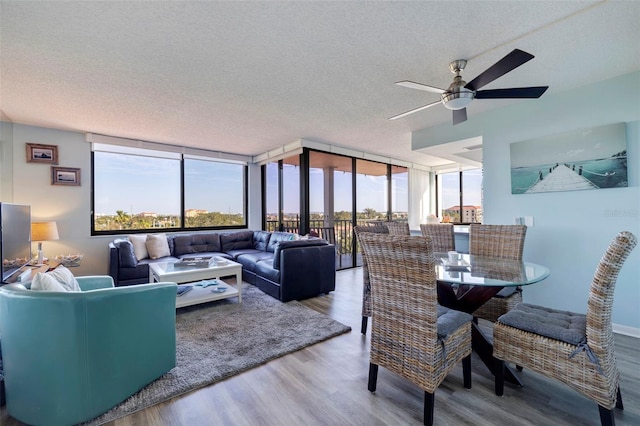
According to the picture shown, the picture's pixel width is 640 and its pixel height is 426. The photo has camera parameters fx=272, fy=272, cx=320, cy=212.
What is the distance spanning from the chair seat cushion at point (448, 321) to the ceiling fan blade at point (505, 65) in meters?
1.62

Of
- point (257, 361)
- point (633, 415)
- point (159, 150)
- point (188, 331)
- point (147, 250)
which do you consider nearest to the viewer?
point (633, 415)

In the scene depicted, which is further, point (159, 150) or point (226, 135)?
point (159, 150)

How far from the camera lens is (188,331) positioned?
8.62ft

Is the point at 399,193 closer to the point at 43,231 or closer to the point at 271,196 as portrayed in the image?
the point at 271,196

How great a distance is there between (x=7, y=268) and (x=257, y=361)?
2212mm

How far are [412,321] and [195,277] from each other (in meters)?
2.60

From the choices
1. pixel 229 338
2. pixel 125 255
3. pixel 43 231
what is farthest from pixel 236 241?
pixel 229 338

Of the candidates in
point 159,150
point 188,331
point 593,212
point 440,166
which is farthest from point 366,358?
point 440,166

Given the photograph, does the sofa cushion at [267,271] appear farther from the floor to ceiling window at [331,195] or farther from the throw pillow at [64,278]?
the throw pillow at [64,278]

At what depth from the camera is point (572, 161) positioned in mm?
2811

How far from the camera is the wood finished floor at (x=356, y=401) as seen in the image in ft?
4.97

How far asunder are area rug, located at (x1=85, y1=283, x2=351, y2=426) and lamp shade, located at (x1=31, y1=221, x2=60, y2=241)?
2.25m

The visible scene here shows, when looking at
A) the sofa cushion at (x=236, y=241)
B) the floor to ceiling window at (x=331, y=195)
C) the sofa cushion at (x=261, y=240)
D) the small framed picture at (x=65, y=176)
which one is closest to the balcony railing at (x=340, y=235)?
the floor to ceiling window at (x=331, y=195)

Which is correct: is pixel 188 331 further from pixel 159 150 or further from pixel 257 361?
pixel 159 150
